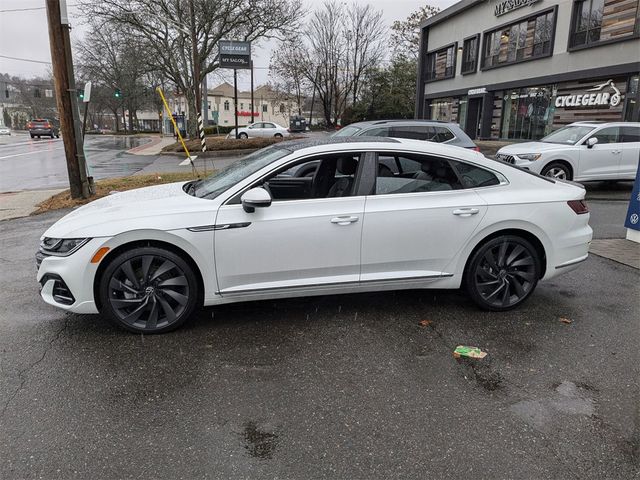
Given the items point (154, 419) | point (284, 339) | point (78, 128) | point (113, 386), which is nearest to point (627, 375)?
point (284, 339)

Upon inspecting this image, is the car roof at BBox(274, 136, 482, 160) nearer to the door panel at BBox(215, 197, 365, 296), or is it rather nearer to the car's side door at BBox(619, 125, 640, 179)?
the door panel at BBox(215, 197, 365, 296)

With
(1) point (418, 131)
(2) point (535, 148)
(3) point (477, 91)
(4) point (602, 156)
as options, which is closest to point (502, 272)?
(1) point (418, 131)

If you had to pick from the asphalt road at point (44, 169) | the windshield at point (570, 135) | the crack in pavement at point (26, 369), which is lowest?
the asphalt road at point (44, 169)

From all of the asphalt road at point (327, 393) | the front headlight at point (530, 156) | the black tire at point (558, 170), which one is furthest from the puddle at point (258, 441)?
the black tire at point (558, 170)

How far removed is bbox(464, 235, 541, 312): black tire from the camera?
435 cm

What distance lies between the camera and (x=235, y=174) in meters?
4.39

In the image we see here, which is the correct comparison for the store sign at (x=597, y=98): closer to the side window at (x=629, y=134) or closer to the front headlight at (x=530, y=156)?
the side window at (x=629, y=134)

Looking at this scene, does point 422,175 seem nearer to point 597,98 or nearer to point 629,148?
point 629,148

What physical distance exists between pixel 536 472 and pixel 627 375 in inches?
57.1

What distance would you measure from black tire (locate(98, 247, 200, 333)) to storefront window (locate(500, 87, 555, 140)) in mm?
25104

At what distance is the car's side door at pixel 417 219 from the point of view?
4086mm

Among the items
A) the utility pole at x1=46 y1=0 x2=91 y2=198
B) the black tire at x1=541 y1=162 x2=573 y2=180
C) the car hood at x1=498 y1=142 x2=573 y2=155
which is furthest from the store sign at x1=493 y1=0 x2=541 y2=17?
the utility pole at x1=46 y1=0 x2=91 y2=198

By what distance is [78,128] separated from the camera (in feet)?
32.8

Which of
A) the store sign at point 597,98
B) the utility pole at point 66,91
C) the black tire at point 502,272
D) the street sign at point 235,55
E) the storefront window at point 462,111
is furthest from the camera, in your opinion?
the storefront window at point 462,111
